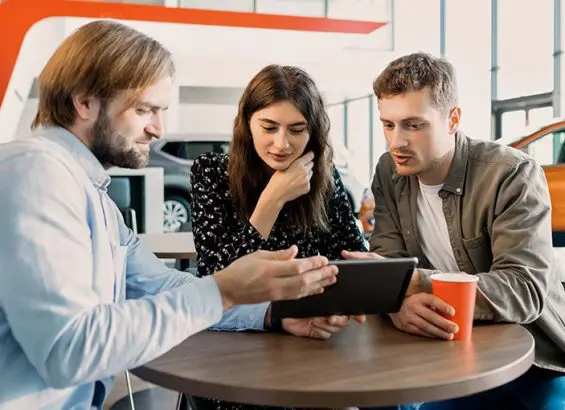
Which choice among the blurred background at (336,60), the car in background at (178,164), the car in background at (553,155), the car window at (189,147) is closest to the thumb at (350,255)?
the car in background at (553,155)

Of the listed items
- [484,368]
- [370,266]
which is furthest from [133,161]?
[484,368]

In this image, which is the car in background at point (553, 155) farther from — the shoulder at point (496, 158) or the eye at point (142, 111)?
the eye at point (142, 111)

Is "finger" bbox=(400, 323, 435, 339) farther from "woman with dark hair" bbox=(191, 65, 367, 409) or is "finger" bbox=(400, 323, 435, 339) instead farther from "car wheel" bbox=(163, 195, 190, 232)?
"car wheel" bbox=(163, 195, 190, 232)

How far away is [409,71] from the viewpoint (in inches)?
66.6

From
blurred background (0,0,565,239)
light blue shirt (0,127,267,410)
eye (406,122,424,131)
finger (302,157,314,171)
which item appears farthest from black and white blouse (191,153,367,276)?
blurred background (0,0,565,239)

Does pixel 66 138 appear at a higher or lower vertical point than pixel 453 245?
higher

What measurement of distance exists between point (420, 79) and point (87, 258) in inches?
39.4

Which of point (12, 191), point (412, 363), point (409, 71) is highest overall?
point (409, 71)

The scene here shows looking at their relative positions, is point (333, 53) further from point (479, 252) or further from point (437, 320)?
point (437, 320)

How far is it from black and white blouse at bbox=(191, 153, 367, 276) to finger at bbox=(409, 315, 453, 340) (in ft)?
1.79

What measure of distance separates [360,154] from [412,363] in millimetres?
10394

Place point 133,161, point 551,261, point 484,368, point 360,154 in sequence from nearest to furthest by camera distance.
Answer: point 484,368 < point 133,161 < point 551,261 < point 360,154

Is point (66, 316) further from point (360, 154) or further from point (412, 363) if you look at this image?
point (360, 154)

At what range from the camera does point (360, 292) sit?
126 cm
